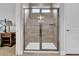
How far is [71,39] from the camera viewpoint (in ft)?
15.9

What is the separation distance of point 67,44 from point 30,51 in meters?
1.35

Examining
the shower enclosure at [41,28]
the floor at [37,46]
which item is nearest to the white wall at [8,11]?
the shower enclosure at [41,28]

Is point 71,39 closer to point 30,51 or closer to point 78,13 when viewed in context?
point 78,13

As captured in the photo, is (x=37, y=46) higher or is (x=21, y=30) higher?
(x=21, y=30)

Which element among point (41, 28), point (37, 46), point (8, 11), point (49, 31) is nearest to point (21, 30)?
point (41, 28)

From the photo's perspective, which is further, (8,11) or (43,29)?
(8,11)

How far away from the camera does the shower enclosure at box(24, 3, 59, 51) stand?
5.17 metres

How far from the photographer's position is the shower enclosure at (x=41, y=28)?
204 inches

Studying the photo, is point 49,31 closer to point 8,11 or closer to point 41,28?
point 41,28

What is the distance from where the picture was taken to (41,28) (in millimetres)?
5316

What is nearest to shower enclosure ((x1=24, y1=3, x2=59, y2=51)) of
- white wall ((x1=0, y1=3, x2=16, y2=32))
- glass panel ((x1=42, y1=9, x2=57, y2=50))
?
glass panel ((x1=42, y1=9, x2=57, y2=50))

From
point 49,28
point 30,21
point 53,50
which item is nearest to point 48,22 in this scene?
point 49,28

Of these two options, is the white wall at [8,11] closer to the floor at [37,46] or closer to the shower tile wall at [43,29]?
the shower tile wall at [43,29]

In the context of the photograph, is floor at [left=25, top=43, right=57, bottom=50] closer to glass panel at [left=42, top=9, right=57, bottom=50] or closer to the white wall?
glass panel at [left=42, top=9, right=57, bottom=50]
